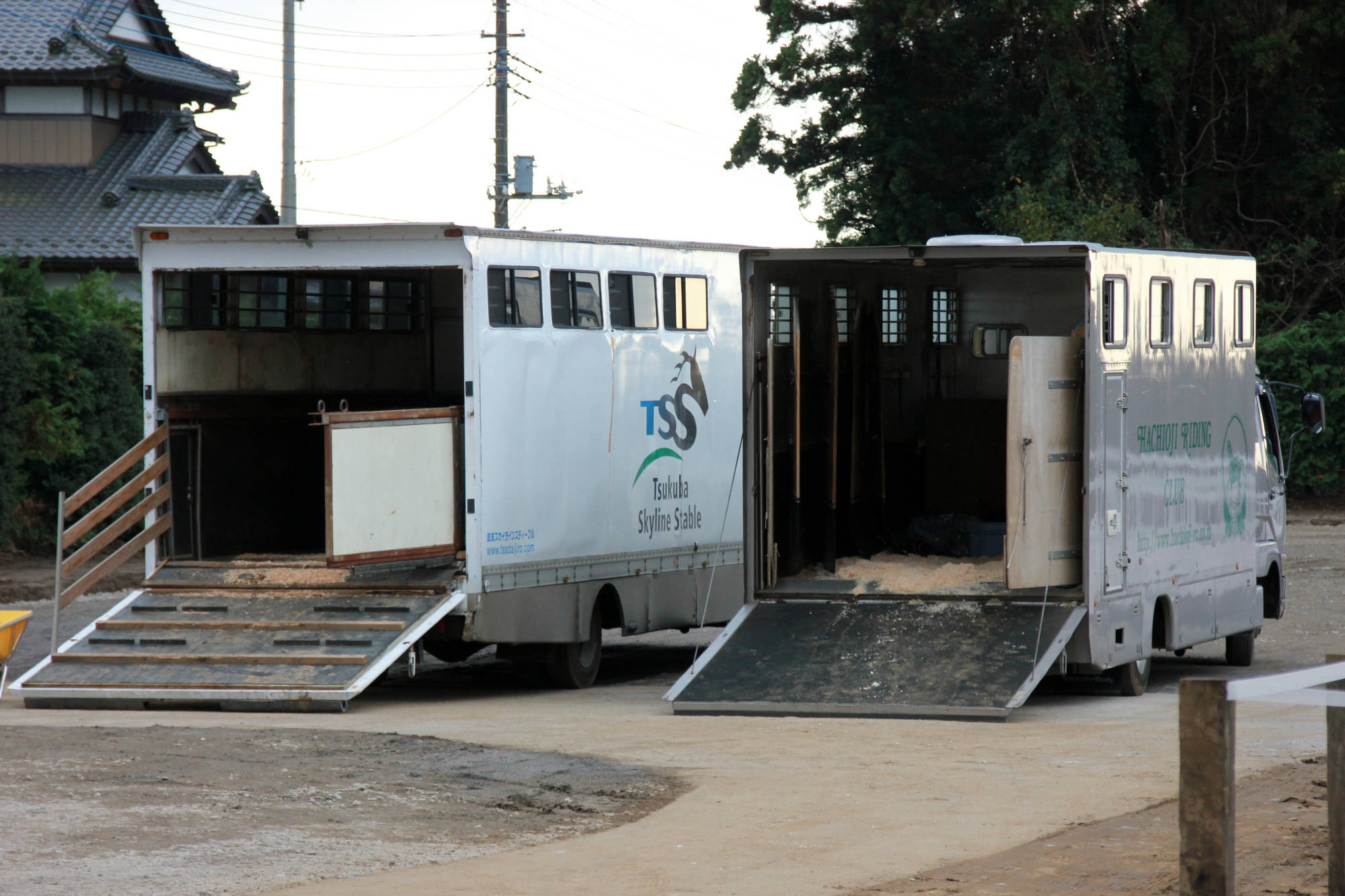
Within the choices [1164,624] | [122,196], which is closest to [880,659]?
[1164,624]

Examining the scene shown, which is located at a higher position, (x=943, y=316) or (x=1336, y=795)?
(x=943, y=316)

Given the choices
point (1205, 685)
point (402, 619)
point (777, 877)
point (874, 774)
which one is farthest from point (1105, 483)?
point (1205, 685)

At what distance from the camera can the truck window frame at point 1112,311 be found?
12.0 meters

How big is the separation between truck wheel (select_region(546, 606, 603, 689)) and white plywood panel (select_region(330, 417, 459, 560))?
5.37 feet

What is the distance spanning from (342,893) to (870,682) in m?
5.42

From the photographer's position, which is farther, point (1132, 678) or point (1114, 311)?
point (1132, 678)

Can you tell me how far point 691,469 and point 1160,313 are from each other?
3.97 metres

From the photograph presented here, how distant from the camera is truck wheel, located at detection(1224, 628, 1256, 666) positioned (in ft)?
50.9

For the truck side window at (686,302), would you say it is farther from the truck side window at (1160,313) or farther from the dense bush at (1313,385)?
the dense bush at (1313,385)

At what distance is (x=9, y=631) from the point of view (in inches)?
498

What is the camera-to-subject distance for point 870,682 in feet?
38.7

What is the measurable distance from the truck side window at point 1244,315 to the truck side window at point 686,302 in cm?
414

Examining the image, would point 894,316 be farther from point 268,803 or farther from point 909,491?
point 268,803

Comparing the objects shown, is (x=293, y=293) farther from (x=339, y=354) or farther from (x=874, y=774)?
(x=874, y=774)
